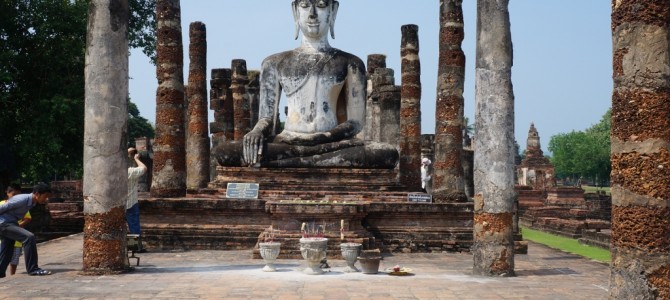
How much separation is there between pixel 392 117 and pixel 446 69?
664 cm

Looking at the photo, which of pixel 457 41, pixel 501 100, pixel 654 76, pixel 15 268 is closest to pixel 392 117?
pixel 457 41

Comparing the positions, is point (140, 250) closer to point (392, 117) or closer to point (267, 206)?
point (267, 206)

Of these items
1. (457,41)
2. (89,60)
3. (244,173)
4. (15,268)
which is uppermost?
(457,41)

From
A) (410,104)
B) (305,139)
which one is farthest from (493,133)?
(410,104)

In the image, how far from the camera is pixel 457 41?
1437 centimetres

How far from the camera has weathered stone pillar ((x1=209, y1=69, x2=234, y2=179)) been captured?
2122 cm

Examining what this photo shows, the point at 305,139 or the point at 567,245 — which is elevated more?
the point at 305,139

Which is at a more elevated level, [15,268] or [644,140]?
[644,140]

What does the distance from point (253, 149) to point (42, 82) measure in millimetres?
11599

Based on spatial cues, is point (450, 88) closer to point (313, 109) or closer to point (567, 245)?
point (313, 109)

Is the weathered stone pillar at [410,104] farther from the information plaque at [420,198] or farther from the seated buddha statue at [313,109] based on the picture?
the information plaque at [420,198]

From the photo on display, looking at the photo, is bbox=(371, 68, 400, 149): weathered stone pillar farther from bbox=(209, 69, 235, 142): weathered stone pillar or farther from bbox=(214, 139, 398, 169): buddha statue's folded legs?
bbox=(214, 139, 398, 169): buddha statue's folded legs

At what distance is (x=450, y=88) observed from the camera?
1421 centimetres

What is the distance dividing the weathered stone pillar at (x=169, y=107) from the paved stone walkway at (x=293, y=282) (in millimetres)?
3374
